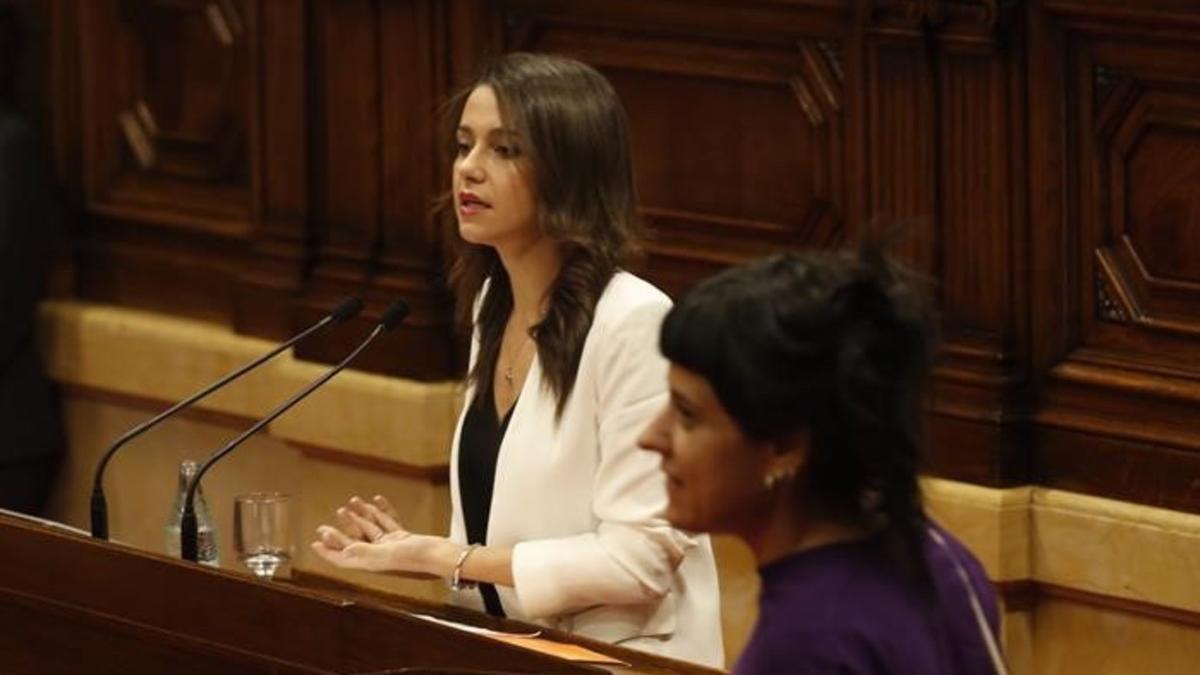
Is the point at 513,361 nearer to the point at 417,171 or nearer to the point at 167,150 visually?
the point at 417,171

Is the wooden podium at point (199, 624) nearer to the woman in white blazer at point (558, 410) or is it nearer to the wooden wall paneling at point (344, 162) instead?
the woman in white blazer at point (558, 410)

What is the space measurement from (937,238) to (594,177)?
1.27 meters

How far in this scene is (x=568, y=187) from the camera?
13.9 feet

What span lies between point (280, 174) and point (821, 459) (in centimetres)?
411

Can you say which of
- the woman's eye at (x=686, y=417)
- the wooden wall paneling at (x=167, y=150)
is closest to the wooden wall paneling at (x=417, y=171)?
the wooden wall paneling at (x=167, y=150)

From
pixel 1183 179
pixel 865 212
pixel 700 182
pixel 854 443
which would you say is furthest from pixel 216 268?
pixel 854 443

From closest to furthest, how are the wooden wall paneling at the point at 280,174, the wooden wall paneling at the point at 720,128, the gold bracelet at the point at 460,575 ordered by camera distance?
the gold bracelet at the point at 460,575, the wooden wall paneling at the point at 720,128, the wooden wall paneling at the point at 280,174

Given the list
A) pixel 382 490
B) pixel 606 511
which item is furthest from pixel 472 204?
pixel 382 490

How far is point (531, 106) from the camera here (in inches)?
169

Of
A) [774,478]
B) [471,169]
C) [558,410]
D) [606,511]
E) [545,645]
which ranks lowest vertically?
[545,645]

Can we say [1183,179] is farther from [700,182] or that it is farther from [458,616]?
[458,616]

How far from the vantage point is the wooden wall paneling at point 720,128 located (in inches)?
220

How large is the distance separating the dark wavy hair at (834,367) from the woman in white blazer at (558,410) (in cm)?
138

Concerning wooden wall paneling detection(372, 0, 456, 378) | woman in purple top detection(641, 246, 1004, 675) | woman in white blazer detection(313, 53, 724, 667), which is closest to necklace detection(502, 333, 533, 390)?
woman in white blazer detection(313, 53, 724, 667)
